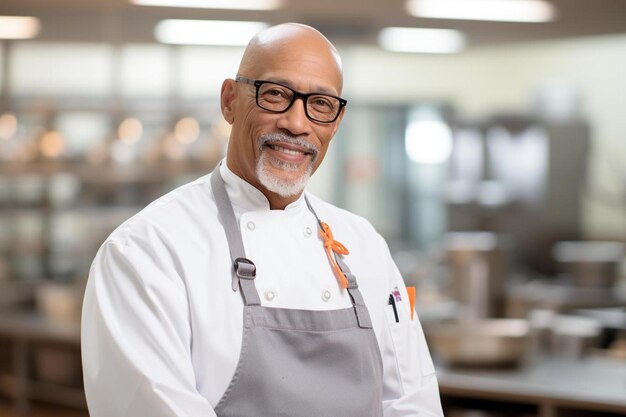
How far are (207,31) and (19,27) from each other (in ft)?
5.20

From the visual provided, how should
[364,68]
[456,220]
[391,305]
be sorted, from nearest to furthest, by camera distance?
[391,305]
[456,220]
[364,68]

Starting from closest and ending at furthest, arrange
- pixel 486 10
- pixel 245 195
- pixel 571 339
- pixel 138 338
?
1. pixel 138 338
2. pixel 245 195
3. pixel 571 339
4. pixel 486 10

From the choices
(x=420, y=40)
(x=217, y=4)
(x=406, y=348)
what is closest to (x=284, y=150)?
(x=406, y=348)

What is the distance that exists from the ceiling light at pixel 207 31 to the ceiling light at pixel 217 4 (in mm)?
397

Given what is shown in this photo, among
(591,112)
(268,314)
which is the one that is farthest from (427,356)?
(591,112)

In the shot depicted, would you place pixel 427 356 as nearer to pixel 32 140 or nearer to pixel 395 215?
pixel 32 140

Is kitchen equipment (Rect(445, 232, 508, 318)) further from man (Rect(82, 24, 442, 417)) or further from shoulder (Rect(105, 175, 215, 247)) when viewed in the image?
shoulder (Rect(105, 175, 215, 247))

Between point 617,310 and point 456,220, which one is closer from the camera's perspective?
point 617,310

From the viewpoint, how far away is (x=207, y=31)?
6.85m

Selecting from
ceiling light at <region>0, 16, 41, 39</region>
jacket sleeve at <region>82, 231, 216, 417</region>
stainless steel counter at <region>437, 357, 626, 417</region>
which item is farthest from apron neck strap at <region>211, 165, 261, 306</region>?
ceiling light at <region>0, 16, 41, 39</region>

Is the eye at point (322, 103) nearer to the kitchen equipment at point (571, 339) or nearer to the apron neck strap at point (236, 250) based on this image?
the apron neck strap at point (236, 250)

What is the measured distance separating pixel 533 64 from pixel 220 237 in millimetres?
9257

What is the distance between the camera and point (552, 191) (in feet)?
30.1

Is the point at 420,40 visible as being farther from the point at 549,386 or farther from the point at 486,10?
the point at 549,386
